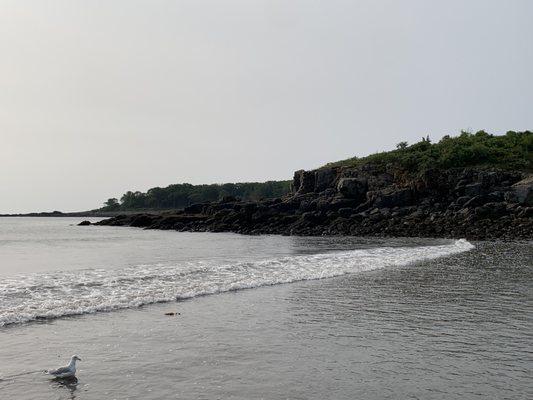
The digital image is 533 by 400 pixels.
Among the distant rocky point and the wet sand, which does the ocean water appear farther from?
the distant rocky point

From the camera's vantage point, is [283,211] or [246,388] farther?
[283,211]

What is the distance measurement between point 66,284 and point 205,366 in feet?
37.4

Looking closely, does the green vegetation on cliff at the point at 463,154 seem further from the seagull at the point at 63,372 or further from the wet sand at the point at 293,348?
the seagull at the point at 63,372

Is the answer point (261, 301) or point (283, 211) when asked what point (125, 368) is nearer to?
point (261, 301)

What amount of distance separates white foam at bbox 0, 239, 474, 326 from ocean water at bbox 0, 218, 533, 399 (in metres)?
0.08

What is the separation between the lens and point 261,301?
16641 millimetres

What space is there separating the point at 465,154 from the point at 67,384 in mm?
60845

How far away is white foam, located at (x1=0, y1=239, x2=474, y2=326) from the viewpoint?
15320 mm

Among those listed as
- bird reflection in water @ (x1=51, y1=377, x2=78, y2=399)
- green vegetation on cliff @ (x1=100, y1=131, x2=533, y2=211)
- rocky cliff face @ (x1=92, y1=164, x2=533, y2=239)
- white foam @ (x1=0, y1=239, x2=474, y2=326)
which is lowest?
bird reflection in water @ (x1=51, y1=377, x2=78, y2=399)

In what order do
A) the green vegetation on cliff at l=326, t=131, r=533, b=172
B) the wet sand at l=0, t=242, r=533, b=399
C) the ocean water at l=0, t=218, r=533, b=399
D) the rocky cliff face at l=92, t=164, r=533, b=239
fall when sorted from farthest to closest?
1. the green vegetation on cliff at l=326, t=131, r=533, b=172
2. the rocky cliff face at l=92, t=164, r=533, b=239
3. the ocean water at l=0, t=218, r=533, b=399
4. the wet sand at l=0, t=242, r=533, b=399

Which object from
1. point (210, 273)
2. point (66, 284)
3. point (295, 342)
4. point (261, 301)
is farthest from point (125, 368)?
point (210, 273)

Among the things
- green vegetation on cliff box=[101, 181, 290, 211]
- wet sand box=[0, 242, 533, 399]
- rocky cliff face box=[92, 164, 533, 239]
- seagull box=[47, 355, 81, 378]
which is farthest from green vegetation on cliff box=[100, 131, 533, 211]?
green vegetation on cliff box=[101, 181, 290, 211]

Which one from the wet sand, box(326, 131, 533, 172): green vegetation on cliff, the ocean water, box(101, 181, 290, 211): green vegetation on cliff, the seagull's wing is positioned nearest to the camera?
the wet sand

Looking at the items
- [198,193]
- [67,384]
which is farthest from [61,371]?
[198,193]
